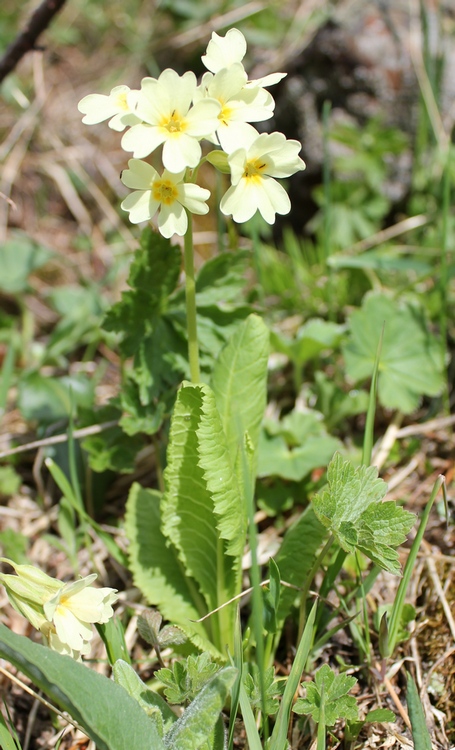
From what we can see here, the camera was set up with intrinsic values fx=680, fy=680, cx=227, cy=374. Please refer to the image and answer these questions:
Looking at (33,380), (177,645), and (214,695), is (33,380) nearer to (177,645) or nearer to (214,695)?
(177,645)

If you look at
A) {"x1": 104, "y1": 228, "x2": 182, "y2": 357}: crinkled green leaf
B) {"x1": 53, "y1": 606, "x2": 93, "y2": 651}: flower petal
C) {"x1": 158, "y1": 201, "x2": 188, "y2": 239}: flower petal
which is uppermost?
{"x1": 158, "y1": 201, "x2": 188, "y2": 239}: flower petal

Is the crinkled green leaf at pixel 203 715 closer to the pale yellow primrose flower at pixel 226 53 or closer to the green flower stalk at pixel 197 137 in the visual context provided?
the green flower stalk at pixel 197 137

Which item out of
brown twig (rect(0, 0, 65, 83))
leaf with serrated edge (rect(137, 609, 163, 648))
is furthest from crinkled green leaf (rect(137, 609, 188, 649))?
brown twig (rect(0, 0, 65, 83))

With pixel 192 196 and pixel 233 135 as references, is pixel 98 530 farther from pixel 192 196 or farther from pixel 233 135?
pixel 233 135

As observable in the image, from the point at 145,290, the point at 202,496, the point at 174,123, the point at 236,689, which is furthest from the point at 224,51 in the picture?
the point at 236,689

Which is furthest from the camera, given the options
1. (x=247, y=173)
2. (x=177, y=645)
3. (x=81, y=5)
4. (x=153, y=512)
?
(x=81, y=5)

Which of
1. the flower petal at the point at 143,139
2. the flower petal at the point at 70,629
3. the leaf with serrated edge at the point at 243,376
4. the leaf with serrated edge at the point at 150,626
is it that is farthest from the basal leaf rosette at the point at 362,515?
the flower petal at the point at 143,139

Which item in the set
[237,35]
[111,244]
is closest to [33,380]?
[111,244]

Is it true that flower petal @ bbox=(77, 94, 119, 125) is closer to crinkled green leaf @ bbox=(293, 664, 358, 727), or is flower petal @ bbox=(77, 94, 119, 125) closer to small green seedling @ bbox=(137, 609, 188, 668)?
small green seedling @ bbox=(137, 609, 188, 668)
